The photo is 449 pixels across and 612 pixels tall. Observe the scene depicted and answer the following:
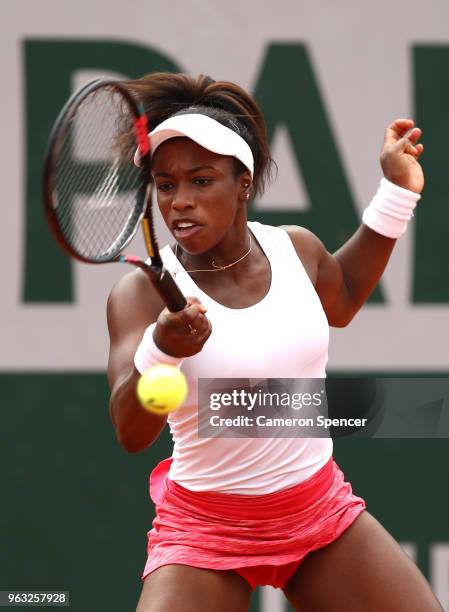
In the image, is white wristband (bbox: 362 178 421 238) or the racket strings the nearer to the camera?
the racket strings

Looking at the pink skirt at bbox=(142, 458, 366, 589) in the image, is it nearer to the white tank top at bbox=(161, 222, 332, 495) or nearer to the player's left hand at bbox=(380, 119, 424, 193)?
Answer: the white tank top at bbox=(161, 222, 332, 495)

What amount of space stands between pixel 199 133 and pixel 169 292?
0.51 meters

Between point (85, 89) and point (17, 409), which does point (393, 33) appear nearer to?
point (17, 409)

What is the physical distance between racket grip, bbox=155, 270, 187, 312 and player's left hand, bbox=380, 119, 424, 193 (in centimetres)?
94

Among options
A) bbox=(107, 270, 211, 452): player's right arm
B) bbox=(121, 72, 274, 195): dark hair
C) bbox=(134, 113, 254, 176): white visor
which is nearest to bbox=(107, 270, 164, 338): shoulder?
bbox=(107, 270, 211, 452): player's right arm

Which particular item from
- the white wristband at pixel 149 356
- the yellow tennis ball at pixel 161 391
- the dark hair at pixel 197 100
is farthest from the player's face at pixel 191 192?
the yellow tennis ball at pixel 161 391

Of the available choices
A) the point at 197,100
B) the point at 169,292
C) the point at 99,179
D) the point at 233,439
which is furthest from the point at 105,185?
the point at 233,439

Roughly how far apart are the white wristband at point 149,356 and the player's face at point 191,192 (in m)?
0.32

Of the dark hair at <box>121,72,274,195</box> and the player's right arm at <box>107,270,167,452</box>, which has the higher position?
the dark hair at <box>121,72,274,195</box>

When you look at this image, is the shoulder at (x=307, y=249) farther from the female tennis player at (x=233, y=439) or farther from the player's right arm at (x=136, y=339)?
the player's right arm at (x=136, y=339)

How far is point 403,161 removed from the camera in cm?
306

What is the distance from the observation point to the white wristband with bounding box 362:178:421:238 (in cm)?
308

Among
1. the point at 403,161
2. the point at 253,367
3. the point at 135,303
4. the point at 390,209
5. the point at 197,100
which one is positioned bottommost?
the point at 253,367

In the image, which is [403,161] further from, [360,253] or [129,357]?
[129,357]
